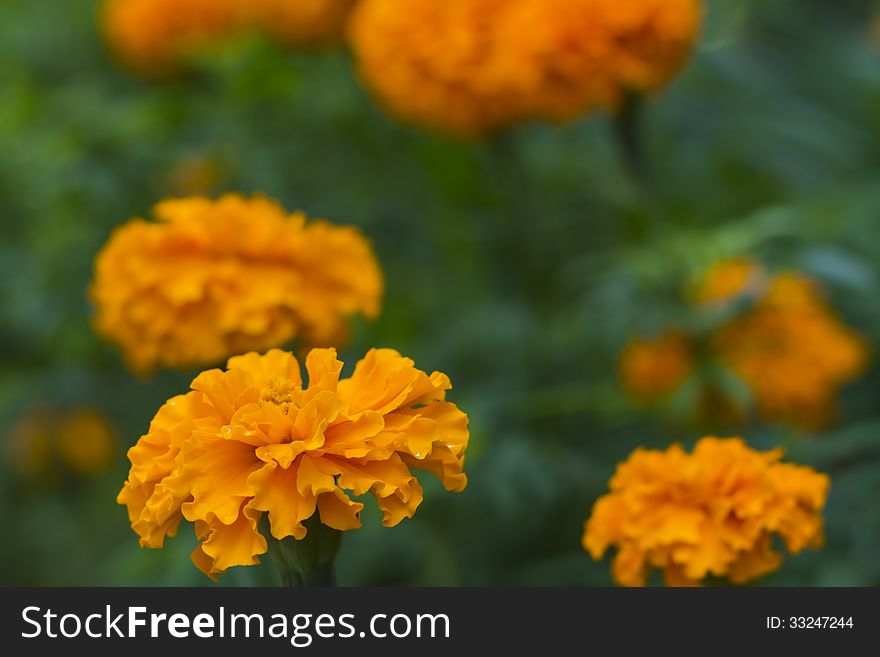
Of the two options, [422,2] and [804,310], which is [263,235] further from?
[804,310]

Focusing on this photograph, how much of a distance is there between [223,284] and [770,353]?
2.87ft

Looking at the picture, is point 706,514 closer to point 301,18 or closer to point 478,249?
point 478,249

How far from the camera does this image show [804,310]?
6.41 ft

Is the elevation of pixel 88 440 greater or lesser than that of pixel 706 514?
greater

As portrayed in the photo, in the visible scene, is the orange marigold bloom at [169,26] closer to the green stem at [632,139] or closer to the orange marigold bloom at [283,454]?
the green stem at [632,139]

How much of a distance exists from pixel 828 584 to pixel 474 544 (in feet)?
2.23

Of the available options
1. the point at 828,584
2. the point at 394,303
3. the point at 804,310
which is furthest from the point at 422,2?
the point at 828,584

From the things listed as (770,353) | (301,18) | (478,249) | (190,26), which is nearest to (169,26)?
(190,26)

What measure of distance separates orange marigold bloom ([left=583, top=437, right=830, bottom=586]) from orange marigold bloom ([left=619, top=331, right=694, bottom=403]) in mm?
547

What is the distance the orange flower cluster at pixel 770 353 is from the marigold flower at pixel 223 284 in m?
0.49

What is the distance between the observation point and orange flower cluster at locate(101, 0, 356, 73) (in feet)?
7.98

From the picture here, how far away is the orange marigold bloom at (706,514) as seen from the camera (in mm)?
1154

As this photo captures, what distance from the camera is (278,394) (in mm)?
1056

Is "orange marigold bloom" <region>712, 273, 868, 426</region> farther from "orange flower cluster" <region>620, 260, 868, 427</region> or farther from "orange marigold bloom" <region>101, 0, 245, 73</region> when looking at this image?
"orange marigold bloom" <region>101, 0, 245, 73</region>
